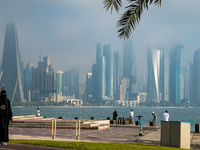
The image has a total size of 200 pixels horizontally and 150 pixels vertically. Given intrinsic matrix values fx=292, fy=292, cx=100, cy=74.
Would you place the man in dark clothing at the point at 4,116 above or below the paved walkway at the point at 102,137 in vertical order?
above

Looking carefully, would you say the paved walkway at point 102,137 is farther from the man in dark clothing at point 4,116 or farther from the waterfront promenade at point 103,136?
the man in dark clothing at point 4,116

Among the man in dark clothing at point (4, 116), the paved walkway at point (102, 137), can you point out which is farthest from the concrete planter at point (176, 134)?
the man in dark clothing at point (4, 116)

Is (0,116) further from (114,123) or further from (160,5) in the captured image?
(114,123)

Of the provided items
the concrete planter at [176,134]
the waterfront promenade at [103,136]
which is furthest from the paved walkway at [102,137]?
the concrete planter at [176,134]

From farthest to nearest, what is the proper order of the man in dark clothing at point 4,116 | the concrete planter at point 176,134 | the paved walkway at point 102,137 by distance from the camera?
the paved walkway at point 102,137 → the concrete planter at point 176,134 → the man in dark clothing at point 4,116

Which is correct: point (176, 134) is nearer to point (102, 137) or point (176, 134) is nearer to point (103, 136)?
point (102, 137)

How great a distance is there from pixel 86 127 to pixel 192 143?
1076 cm

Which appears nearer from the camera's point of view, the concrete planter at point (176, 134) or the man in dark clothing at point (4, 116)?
the man in dark clothing at point (4, 116)

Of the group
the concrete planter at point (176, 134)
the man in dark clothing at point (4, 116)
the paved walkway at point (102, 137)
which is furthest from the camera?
the paved walkway at point (102, 137)

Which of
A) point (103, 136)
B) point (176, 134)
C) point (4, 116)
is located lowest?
point (103, 136)

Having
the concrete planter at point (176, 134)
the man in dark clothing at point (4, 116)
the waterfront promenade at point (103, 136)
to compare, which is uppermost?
the man in dark clothing at point (4, 116)

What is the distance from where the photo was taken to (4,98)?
11.7 m

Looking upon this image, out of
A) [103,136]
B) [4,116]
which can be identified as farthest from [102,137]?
[4,116]

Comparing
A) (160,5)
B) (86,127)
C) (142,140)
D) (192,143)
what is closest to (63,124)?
(86,127)
